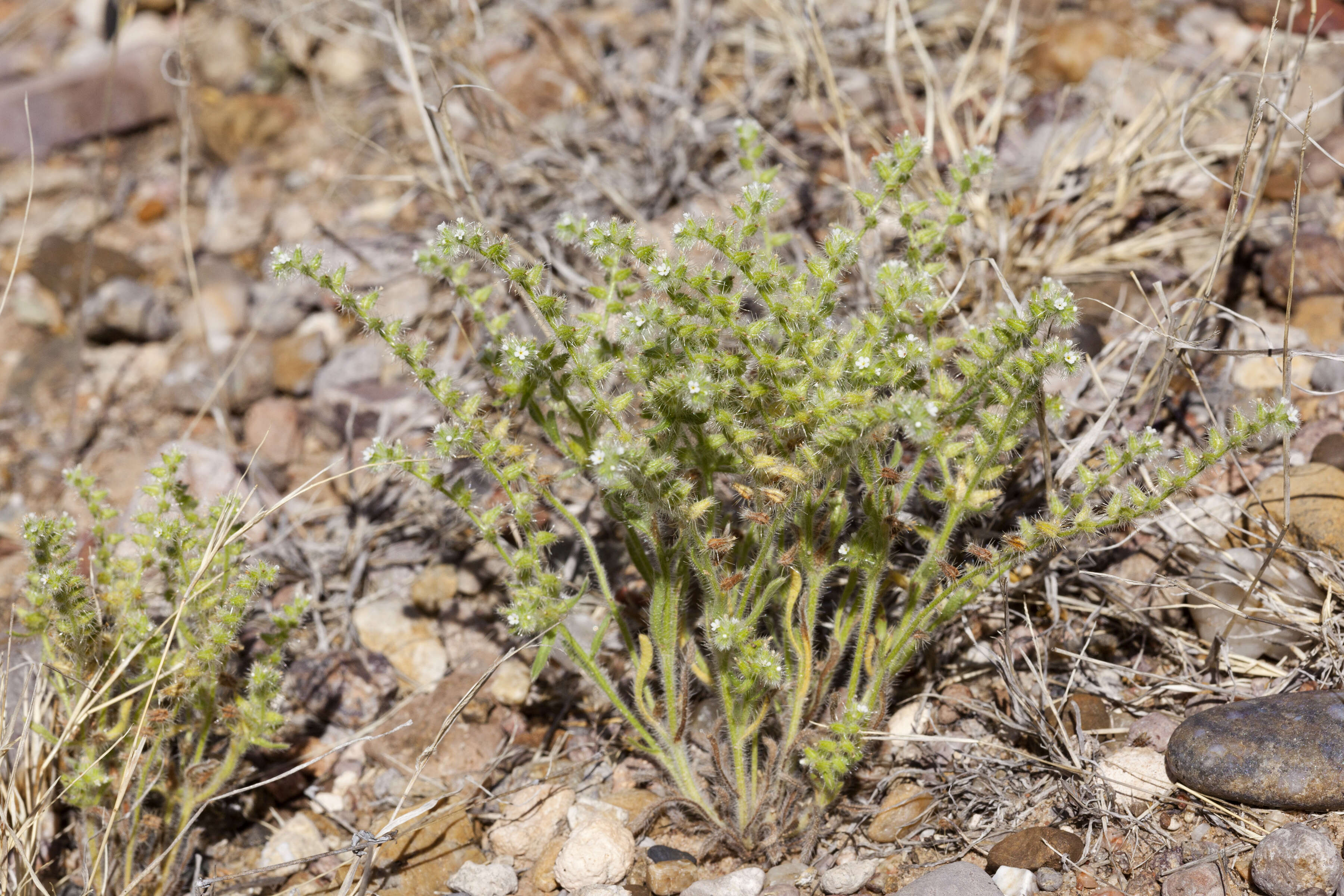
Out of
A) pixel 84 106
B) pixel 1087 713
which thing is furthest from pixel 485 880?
pixel 84 106

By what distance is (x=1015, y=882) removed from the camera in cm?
229

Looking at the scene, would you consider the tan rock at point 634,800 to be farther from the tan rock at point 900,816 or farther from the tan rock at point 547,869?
the tan rock at point 900,816

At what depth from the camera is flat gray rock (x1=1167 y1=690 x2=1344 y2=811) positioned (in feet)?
7.25

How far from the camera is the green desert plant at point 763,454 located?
2.13m

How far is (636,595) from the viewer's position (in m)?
3.18

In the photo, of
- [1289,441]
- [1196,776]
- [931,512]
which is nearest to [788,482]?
[931,512]

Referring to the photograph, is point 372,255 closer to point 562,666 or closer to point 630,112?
point 630,112

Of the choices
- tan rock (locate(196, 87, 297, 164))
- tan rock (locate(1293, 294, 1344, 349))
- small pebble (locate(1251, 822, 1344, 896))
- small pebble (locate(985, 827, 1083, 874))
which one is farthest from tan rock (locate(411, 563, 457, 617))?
tan rock (locate(196, 87, 297, 164))

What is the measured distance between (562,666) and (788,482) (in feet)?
4.15

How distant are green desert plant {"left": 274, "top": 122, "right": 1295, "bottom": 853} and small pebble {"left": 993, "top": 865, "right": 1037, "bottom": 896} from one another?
408 millimetres

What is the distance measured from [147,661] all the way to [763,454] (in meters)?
1.62

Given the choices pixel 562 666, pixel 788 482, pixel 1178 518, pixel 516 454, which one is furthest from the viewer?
pixel 562 666

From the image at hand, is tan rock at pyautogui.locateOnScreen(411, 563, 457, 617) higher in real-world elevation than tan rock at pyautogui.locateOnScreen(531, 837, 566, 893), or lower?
higher

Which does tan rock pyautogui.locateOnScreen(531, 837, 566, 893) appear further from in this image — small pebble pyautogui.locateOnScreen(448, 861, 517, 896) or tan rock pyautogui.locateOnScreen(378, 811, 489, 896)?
tan rock pyautogui.locateOnScreen(378, 811, 489, 896)
